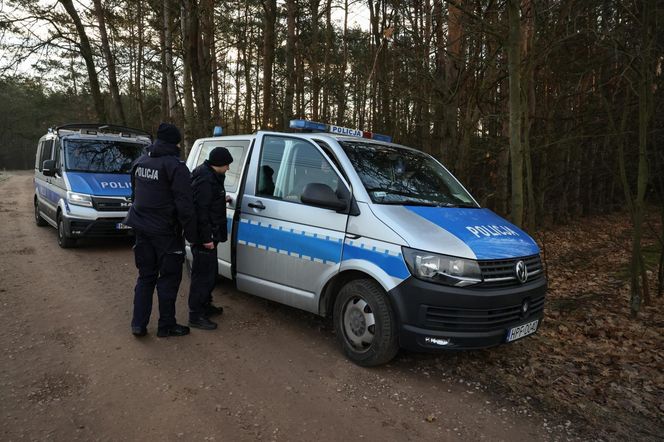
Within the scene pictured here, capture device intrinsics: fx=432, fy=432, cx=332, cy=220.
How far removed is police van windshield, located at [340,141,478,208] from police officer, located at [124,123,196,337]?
1.60m

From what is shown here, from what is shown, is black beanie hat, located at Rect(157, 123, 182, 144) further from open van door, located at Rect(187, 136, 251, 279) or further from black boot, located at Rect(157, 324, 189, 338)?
black boot, located at Rect(157, 324, 189, 338)

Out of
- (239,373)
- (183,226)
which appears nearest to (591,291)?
(239,373)

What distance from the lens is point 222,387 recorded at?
3.31 meters

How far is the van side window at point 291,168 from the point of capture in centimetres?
415

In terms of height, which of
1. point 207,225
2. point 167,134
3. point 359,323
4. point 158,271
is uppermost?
point 167,134

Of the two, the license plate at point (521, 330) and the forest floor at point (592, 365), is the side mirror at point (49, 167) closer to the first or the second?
the forest floor at point (592, 365)

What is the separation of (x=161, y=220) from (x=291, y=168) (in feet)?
4.46

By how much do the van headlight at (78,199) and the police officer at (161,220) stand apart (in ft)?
13.6

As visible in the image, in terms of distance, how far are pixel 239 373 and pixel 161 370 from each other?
0.64m

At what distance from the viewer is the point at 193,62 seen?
37.2 feet

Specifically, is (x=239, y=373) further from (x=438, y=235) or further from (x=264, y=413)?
(x=438, y=235)

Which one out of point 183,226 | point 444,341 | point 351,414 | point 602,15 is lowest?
point 351,414

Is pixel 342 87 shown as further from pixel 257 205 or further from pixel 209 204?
pixel 209 204

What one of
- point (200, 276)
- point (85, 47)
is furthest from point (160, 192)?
point (85, 47)
